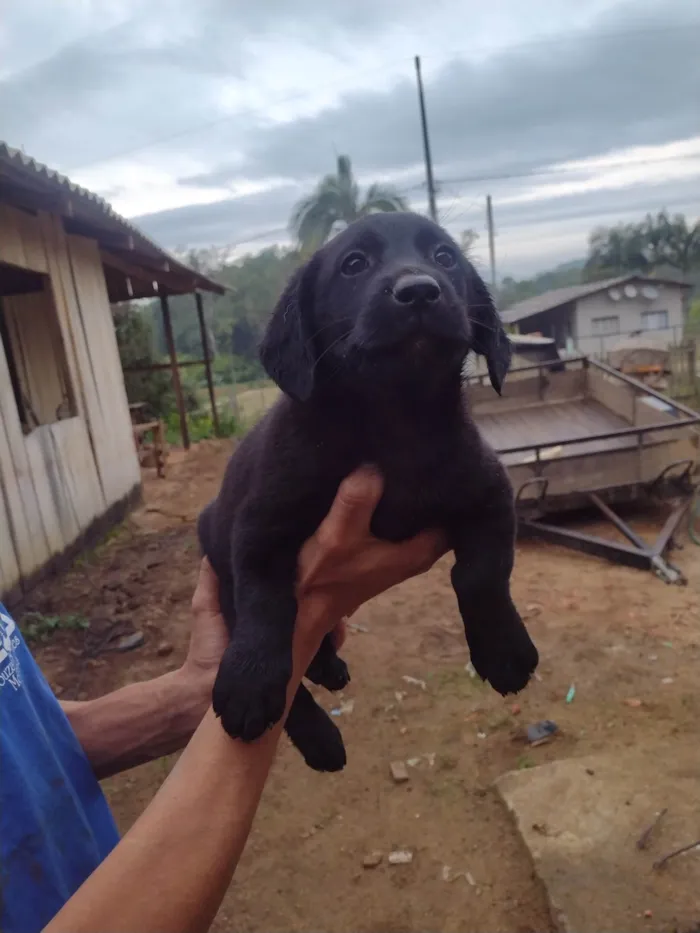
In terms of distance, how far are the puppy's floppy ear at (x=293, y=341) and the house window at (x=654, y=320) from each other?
109 feet

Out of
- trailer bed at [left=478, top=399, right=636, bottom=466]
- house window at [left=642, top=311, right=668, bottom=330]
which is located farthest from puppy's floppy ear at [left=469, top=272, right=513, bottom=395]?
house window at [left=642, top=311, right=668, bottom=330]

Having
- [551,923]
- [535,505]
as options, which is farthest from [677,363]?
[551,923]

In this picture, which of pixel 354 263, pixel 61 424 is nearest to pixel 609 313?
pixel 61 424

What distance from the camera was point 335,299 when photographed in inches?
80.7

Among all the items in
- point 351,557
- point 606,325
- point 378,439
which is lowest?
point 606,325

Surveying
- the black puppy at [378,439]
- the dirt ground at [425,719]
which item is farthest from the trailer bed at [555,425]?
the black puppy at [378,439]

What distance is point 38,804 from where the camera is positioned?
1554mm

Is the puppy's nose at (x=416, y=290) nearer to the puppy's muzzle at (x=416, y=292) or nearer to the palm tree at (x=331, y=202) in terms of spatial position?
the puppy's muzzle at (x=416, y=292)

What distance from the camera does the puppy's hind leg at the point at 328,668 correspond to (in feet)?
8.37

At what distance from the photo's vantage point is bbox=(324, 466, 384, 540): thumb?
5.82ft

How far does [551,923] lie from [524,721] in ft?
4.92

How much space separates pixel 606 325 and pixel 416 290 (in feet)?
108

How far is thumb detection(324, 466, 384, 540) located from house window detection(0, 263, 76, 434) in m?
7.41

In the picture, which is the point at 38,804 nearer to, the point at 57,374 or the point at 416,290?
the point at 416,290
